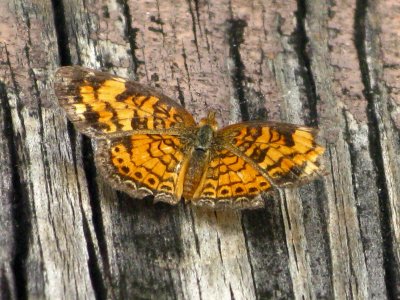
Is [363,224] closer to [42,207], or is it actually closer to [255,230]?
[255,230]

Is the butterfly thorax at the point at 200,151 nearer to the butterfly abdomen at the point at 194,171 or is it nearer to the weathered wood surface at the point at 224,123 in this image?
the butterfly abdomen at the point at 194,171

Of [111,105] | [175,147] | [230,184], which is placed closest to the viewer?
[230,184]

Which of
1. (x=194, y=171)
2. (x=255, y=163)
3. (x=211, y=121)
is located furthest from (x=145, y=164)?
(x=255, y=163)

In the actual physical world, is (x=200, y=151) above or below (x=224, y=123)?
below

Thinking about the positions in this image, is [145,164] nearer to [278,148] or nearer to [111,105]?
[111,105]

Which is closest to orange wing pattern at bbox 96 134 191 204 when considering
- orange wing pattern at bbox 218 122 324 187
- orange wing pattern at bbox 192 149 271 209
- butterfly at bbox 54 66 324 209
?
butterfly at bbox 54 66 324 209

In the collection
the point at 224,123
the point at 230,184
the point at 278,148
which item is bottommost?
the point at 230,184
